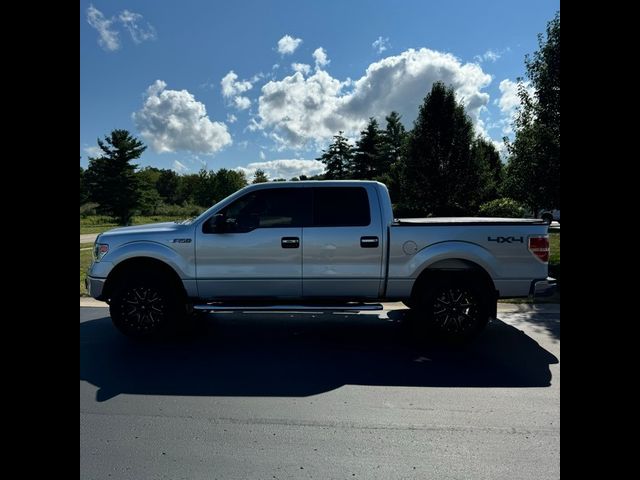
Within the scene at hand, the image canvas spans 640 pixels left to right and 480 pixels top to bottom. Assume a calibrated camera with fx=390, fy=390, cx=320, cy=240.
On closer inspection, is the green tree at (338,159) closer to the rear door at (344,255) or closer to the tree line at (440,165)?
the tree line at (440,165)

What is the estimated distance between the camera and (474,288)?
4742 millimetres

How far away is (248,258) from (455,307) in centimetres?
264

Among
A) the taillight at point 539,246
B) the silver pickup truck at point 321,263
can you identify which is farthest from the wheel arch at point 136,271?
the taillight at point 539,246

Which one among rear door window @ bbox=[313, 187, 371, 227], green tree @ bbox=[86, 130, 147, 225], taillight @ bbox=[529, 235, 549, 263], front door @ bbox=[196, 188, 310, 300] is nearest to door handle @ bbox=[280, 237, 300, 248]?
front door @ bbox=[196, 188, 310, 300]

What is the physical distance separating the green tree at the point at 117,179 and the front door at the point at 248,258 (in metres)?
34.5

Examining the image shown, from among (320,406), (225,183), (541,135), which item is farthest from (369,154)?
(320,406)

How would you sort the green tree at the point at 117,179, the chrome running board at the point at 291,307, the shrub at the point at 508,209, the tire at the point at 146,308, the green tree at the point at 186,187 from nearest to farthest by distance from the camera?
the chrome running board at the point at 291,307 → the tire at the point at 146,308 → the shrub at the point at 508,209 → the green tree at the point at 117,179 → the green tree at the point at 186,187

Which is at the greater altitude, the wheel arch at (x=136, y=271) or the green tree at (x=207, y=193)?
the green tree at (x=207, y=193)

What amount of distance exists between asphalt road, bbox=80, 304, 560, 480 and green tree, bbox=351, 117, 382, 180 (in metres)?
41.8

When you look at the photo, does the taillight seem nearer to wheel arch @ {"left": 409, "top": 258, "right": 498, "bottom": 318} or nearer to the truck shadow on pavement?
wheel arch @ {"left": 409, "top": 258, "right": 498, "bottom": 318}

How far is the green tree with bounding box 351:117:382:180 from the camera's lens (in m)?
45.9

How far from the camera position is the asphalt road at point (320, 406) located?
8.48ft

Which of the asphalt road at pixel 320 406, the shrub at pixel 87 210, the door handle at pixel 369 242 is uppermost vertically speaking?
the shrub at pixel 87 210
